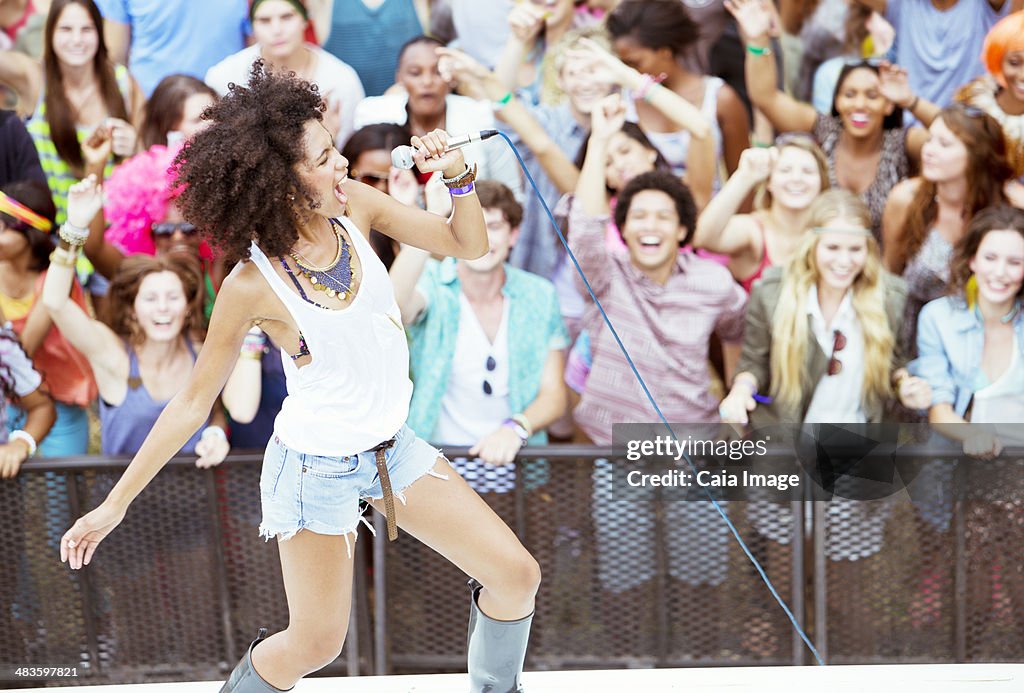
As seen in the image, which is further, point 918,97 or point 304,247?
point 918,97

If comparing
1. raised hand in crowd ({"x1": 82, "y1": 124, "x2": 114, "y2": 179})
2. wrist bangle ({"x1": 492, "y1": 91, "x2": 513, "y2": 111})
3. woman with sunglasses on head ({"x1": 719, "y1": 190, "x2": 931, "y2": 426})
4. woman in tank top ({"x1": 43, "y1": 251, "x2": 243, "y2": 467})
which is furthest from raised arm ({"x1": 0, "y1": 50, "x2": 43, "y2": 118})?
woman with sunglasses on head ({"x1": 719, "y1": 190, "x2": 931, "y2": 426})

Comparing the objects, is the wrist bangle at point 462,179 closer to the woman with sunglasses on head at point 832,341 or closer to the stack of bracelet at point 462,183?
the stack of bracelet at point 462,183

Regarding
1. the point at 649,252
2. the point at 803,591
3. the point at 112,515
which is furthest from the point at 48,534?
the point at 803,591

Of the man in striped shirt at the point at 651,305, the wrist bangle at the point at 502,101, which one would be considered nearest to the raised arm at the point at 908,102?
the man in striped shirt at the point at 651,305

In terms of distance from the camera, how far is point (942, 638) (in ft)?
9.98

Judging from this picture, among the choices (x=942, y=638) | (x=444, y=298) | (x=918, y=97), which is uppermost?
(x=918, y=97)

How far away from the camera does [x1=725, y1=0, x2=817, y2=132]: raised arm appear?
3.15 metres

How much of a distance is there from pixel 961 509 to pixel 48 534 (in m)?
2.45

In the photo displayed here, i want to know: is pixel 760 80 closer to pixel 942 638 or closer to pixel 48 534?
pixel 942 638

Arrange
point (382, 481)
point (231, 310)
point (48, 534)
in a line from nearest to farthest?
point (231, 310) < point (382, 481) < point (48, 534)

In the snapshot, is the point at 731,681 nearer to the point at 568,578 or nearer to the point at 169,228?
the point at 568,578

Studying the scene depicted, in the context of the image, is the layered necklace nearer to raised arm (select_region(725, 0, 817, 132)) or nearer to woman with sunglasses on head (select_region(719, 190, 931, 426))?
woman with sunglasses on head (select_region(719, 190, 931, 426))

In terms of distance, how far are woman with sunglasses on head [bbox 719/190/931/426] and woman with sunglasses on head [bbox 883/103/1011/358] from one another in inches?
3.3

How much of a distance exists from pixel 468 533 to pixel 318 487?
0.30m
